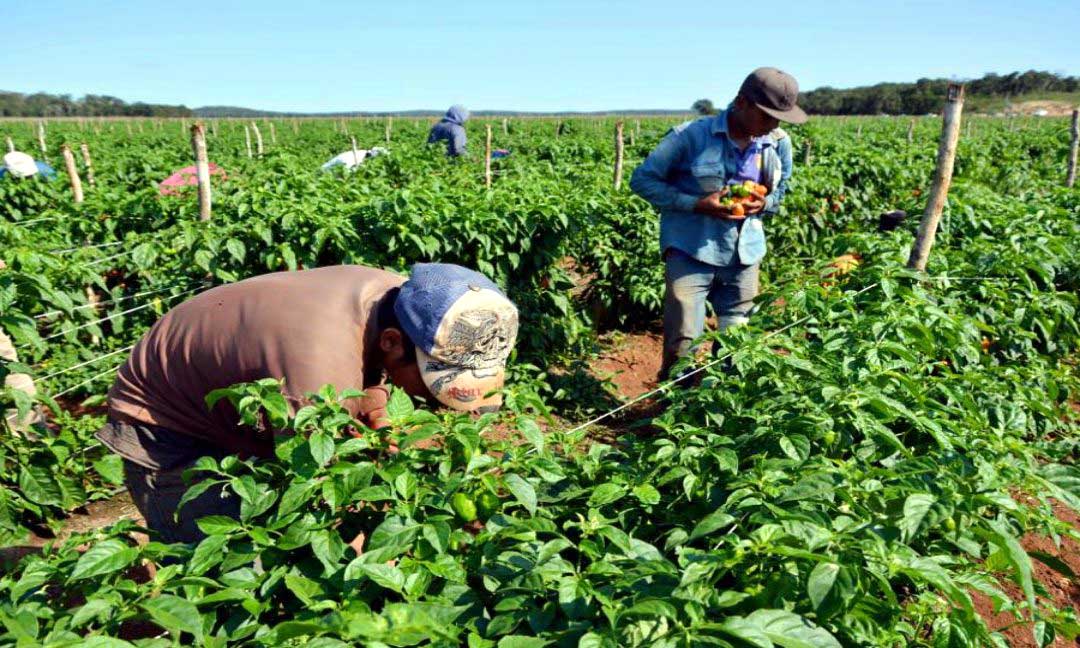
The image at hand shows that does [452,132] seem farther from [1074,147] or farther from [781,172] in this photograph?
[1074,147]

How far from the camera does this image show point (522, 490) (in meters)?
1.67

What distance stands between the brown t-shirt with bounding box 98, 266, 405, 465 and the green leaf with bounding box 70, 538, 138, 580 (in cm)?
51

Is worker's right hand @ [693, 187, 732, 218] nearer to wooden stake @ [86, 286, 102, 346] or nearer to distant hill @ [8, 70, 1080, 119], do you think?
wooden stake @ [86, 286, 102, 346]

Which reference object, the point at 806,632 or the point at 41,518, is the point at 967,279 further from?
the point at 41,518

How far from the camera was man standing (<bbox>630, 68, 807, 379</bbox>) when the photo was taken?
4285 mm

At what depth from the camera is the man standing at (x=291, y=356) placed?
1914 mm

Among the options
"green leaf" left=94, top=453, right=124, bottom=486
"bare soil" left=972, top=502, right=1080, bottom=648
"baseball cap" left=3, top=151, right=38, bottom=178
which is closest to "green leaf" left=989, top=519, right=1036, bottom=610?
"bare soil" left=972, top=502, right=1080, bottom=648

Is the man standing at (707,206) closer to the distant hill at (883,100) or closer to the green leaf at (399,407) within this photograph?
the green leaf at (399,407)

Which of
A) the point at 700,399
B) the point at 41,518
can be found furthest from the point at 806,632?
the point at 41,518

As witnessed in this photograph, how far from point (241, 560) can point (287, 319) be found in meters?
0.65

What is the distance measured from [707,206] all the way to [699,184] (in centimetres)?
17

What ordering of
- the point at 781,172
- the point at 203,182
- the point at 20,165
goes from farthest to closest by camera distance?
1. the point at 20,165
2. the point at 203,182
3. the point at 781,172

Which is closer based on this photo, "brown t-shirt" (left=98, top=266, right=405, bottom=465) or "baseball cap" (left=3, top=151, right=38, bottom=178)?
"brown t-shirt" (left=98, top=266, right=405, bottom=465)

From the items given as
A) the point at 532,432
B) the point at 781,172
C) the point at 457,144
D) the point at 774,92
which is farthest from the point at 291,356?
the point at 457,144
